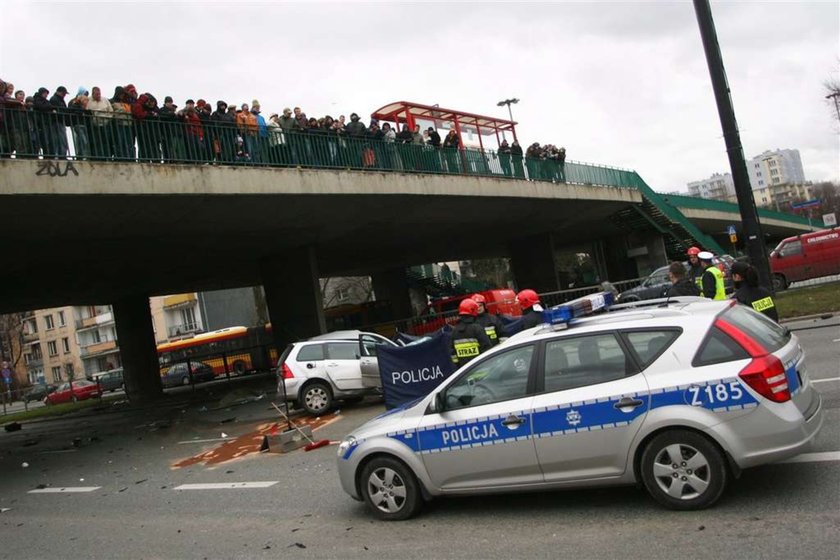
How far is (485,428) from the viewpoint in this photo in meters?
5.10

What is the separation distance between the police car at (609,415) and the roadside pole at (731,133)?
7944mm

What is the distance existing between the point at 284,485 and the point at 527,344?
152 inches

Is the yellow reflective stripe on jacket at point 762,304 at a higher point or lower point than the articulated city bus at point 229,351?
lower

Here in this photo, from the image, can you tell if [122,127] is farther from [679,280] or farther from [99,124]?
[679,280]

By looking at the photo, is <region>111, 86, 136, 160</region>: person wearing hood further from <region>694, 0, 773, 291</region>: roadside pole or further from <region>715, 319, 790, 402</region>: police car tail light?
<region>715, 319, 790, 402</region>: police car tail light

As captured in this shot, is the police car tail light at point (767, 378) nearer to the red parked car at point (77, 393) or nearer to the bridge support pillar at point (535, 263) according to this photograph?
the bridge support pillar at point (535, 263)

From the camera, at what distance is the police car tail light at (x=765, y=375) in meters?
4.38

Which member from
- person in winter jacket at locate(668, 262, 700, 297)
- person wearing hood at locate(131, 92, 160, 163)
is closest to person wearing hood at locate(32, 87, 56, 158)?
person wearing hood at locate(131, 92, 160, 163)

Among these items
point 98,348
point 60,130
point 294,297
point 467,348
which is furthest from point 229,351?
point 98,348

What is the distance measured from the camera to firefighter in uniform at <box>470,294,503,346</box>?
8.89m

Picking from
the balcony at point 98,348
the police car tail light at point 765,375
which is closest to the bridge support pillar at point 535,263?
the police car tail light at point 765,375

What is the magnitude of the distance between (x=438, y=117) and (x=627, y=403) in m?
19.5

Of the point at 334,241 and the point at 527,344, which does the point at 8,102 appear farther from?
the point at 334,241

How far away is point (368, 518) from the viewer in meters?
5.79
